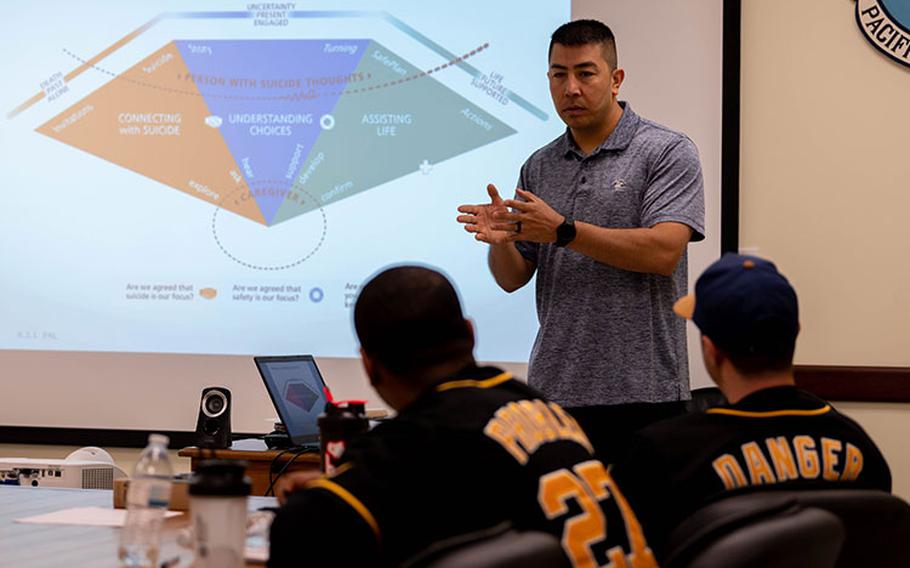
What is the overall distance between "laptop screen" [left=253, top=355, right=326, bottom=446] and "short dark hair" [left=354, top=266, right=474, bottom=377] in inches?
61.4

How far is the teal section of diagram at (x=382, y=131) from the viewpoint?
157 inches

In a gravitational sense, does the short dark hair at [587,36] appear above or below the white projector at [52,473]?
above

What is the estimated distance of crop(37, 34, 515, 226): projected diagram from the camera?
4.02m

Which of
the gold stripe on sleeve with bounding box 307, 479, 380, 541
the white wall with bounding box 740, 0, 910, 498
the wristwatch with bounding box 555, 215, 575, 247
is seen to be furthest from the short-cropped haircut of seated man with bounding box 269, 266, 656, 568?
the white wall with bounding box 740, 0, 910, 498

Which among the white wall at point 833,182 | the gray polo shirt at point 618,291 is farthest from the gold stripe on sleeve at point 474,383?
the white wall at point 833,182

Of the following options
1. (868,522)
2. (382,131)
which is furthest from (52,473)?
(868,522)

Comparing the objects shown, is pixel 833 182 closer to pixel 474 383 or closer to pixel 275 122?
pixel 275 122

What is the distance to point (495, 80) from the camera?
3951 millimetres

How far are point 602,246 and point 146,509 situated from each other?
49.7 inches

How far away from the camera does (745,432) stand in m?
1.64

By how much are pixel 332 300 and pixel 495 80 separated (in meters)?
1.00

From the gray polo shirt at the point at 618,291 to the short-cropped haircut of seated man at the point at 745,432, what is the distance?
82cm

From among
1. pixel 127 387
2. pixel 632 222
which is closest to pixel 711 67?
pixel 632 222

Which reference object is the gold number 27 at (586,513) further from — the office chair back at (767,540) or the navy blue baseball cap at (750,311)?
the navy blue baseball cap at (750,311)
